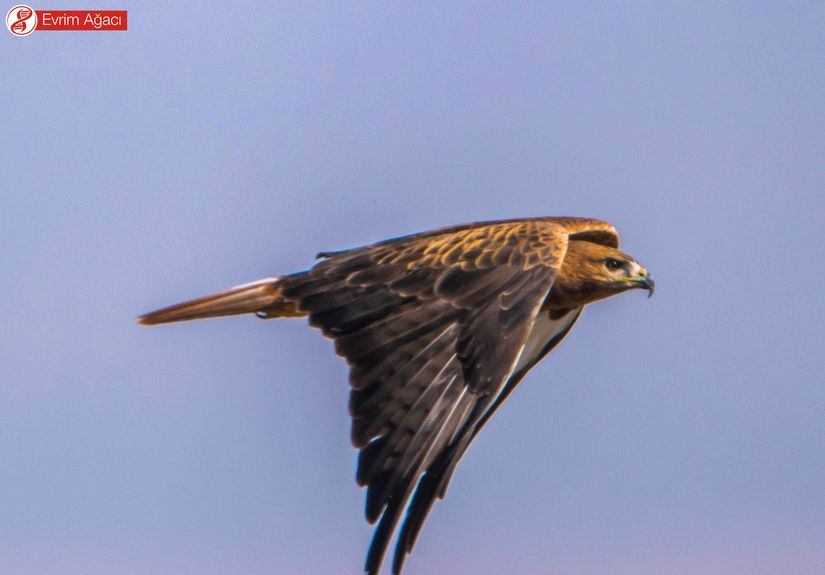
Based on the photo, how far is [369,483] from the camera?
9.91m

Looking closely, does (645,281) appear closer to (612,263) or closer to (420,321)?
(612,263)

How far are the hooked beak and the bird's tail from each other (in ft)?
10.6

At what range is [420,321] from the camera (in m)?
10.9

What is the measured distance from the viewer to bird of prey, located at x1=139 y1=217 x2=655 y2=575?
10.1 metres

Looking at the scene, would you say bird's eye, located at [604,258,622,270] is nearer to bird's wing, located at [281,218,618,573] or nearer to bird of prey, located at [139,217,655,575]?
bird of prey, located at [139,217,655,575]

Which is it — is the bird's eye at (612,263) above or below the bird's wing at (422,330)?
above

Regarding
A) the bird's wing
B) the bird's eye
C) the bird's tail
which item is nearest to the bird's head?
the bird's eye

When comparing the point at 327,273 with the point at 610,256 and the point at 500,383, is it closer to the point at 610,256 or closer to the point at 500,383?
the point at 500,383

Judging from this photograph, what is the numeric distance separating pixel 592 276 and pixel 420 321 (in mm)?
2601

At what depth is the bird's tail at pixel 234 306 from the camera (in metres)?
Result: 12.3

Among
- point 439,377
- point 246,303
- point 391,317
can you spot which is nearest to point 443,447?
point 439,377

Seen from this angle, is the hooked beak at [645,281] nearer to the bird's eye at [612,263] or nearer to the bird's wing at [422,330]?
the bird's eye at [612,263]

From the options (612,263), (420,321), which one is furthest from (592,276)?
(420,321)

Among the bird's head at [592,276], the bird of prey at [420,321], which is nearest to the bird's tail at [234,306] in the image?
the bird of prey at [420,321]
